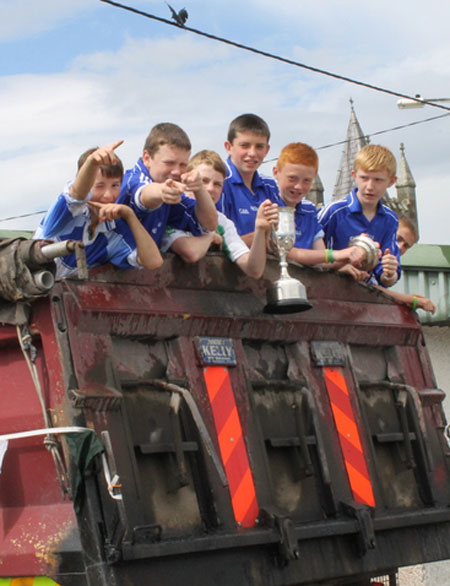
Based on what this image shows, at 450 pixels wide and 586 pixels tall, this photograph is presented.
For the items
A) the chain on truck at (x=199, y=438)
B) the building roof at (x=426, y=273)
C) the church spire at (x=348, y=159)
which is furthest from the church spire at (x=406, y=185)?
the chain on truck at (x=199, y=438)

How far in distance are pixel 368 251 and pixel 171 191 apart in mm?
1657

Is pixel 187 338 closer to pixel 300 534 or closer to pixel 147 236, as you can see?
pixel 147 236

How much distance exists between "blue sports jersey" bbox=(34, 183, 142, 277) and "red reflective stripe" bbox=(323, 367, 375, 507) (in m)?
1.32

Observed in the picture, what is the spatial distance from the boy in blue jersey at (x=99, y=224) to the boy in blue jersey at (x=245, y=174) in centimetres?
136

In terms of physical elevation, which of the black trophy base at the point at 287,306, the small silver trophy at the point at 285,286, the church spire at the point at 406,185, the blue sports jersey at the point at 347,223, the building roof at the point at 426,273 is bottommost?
the black trophy base at the point at 287,306

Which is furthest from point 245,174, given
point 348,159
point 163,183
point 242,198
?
point 348,159

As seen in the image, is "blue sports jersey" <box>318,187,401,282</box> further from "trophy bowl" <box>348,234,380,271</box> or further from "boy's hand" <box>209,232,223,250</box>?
"boy's hand" <box>209,232,223,250</box>

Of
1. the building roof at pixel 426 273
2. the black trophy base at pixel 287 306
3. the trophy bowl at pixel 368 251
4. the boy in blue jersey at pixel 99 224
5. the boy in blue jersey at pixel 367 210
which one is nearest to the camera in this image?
the boy in blue jersey at pixel 99 224

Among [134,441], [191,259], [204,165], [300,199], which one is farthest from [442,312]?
[134,441]

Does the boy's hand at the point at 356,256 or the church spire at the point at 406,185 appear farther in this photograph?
the church spire at the point at 406,185

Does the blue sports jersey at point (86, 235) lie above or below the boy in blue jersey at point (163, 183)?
below

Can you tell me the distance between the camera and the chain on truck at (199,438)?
13.7ft

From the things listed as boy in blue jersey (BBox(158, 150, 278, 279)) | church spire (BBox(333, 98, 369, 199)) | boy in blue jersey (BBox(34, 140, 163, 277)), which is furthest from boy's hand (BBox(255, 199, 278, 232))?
church spire (BBox(333, 98, 369, 199))

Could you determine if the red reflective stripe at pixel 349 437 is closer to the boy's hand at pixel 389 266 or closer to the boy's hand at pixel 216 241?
the boy's hand at pixel 216 241
